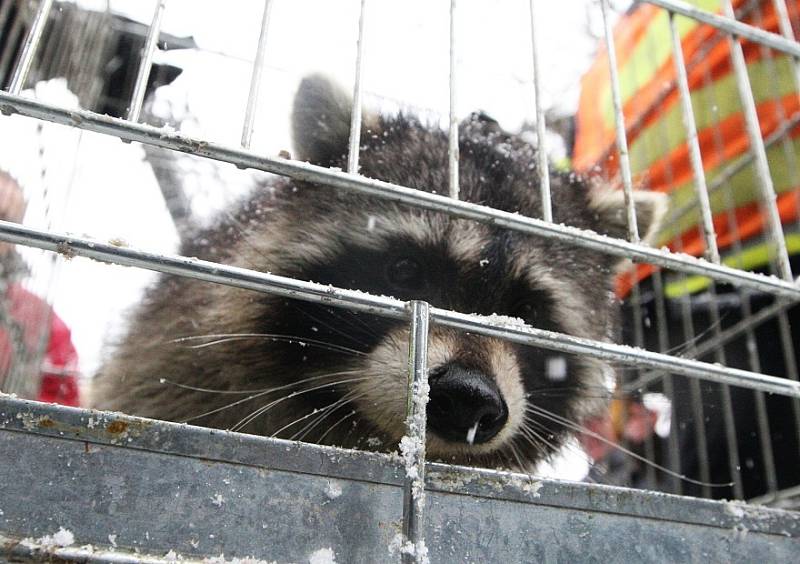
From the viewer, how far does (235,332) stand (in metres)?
2.17

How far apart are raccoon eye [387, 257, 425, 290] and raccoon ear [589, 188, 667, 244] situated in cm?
85

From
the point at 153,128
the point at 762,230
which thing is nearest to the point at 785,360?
the point at 762,230

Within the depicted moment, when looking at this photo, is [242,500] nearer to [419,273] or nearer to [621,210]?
[419,273]

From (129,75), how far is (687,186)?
2.70 m

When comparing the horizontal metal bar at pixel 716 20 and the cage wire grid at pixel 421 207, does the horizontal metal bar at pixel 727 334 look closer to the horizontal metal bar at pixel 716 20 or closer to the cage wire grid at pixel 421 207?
the horizontal metal bar at pixel 716 20

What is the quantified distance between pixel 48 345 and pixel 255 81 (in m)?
2.93

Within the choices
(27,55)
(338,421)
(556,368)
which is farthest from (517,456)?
(27,55)

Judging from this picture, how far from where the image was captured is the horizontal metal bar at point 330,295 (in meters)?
0.99

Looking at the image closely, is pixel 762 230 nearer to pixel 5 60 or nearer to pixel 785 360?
pixel 785 360

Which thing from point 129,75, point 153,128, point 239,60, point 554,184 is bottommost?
point 153,128

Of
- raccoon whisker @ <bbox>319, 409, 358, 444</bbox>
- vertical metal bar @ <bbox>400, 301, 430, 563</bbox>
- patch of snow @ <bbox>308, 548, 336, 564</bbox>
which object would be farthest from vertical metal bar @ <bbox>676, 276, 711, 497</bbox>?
patch of snow @ <bbox>308, 548, 336, 564</bbox>

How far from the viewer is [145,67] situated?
3.84ft

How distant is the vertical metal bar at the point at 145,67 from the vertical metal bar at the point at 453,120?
0.55m

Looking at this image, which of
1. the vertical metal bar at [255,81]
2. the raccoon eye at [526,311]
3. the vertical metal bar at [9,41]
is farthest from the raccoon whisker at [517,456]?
the vertical metal bar at [9,41]
